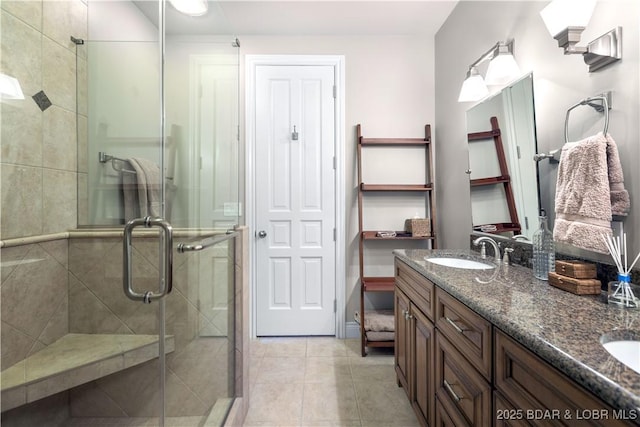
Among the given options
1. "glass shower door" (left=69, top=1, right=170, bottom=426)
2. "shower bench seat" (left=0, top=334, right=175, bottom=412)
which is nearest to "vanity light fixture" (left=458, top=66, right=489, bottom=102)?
"glass shower door" (left=69, top=1, right=170, bottom=426)

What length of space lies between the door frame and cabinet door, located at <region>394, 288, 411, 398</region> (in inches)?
32.3

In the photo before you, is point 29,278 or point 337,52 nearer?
point 29,278

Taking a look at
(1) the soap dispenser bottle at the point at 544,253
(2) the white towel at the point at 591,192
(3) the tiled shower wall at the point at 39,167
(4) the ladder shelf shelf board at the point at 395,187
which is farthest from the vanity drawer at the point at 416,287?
(3) the tiled shower wall at the point at 39,167

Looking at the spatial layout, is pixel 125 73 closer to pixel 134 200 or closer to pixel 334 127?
pixel 134 200

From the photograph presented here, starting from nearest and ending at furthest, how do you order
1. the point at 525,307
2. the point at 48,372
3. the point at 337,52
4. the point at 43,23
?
the point at 525,307 < the point at 48,372 < the point at 43,23 < the point at 337,52

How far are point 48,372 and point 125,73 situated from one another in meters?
1.50

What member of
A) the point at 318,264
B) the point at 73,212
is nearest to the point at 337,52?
the point at 318,264

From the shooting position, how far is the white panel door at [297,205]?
258 cm

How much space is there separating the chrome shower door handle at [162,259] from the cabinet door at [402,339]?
48.4 inches

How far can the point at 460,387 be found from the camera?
39.6 inches

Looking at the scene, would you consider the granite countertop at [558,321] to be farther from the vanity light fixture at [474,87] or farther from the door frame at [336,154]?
the door frame at [336,154]

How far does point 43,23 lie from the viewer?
1302 mm

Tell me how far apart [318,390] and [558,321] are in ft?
5.18

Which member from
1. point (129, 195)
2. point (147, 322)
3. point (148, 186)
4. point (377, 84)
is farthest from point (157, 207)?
point (377, 84)
